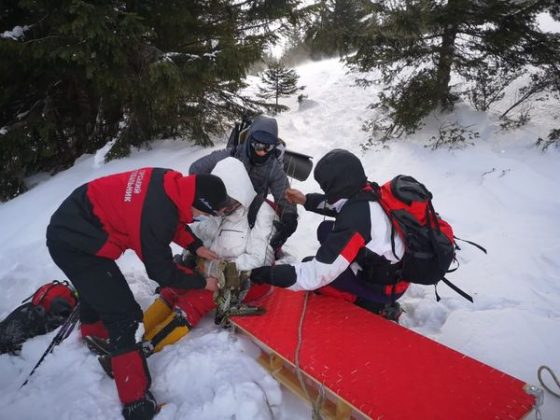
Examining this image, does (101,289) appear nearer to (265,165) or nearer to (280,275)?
(280,275)

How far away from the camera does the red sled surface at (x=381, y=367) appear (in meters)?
2.01

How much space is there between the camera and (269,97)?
10453 mm

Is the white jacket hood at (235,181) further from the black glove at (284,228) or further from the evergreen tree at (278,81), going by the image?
the evergreen tree at (278,81)

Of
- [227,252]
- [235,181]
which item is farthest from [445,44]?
[227,252]

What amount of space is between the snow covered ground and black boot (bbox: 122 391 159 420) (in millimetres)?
106

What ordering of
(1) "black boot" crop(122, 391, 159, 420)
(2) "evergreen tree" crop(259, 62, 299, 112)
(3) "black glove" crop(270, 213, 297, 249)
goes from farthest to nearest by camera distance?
(2) "evergreen tree" crop(259, 62, 299, 112) < (3) "black glove" crop(270, 213, 297, 249) < (1) "black boot" crop(122, 391, 159, 420)

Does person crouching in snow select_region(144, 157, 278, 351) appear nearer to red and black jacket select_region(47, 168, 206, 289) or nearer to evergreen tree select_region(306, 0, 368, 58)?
red and black jacket select_region(47, 168, 206, 289)

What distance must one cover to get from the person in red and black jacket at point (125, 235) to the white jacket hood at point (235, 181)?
0.32 metres

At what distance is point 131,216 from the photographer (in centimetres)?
235

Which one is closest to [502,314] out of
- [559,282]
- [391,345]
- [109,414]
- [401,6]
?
[559,282]

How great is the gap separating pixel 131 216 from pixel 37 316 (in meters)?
1.73

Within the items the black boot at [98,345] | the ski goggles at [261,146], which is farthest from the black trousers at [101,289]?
the ski goggles at [261,146]

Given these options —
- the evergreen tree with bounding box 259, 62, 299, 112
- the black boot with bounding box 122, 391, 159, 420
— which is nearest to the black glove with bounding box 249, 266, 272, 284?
the black boot with bounding box 122, 391, 159, 420

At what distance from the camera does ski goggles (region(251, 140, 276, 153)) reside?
3711 mm
